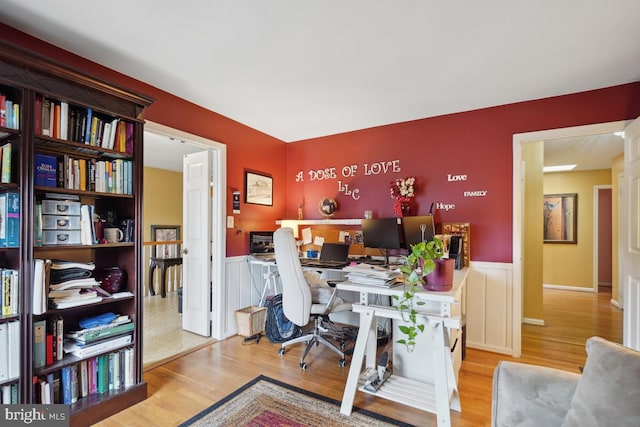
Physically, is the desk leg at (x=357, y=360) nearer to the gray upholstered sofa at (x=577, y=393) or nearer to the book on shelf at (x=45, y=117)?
the gray upholstered sofa at (x=577, y=393)

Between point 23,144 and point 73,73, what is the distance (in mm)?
483

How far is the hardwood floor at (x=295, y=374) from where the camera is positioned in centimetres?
196


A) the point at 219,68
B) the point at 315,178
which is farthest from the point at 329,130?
the point at 219,68

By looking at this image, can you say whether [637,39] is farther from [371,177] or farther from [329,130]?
[329,130]

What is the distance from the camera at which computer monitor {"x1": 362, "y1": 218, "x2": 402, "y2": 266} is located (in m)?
3.10

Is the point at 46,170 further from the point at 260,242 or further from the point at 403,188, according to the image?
the point at 403,188

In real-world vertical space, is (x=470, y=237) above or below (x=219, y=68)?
below

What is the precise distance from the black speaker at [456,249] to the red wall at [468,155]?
1.27 feet

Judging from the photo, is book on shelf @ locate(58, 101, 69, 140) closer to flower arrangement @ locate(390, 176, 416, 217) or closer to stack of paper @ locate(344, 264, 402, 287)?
stack of paper @ locate(344, 264, 402, 287)

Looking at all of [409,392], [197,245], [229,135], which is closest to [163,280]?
[197,245]

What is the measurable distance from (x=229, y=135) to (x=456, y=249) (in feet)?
8.48

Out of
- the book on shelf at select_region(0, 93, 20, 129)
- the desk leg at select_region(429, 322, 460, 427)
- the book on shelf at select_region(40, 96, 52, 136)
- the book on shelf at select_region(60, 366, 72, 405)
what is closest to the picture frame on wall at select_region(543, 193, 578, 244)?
the desk leg at select_region(429, 322, 460, 427)

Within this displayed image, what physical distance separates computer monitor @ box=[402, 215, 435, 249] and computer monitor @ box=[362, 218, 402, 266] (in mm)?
77

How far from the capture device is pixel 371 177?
3.74 metres
